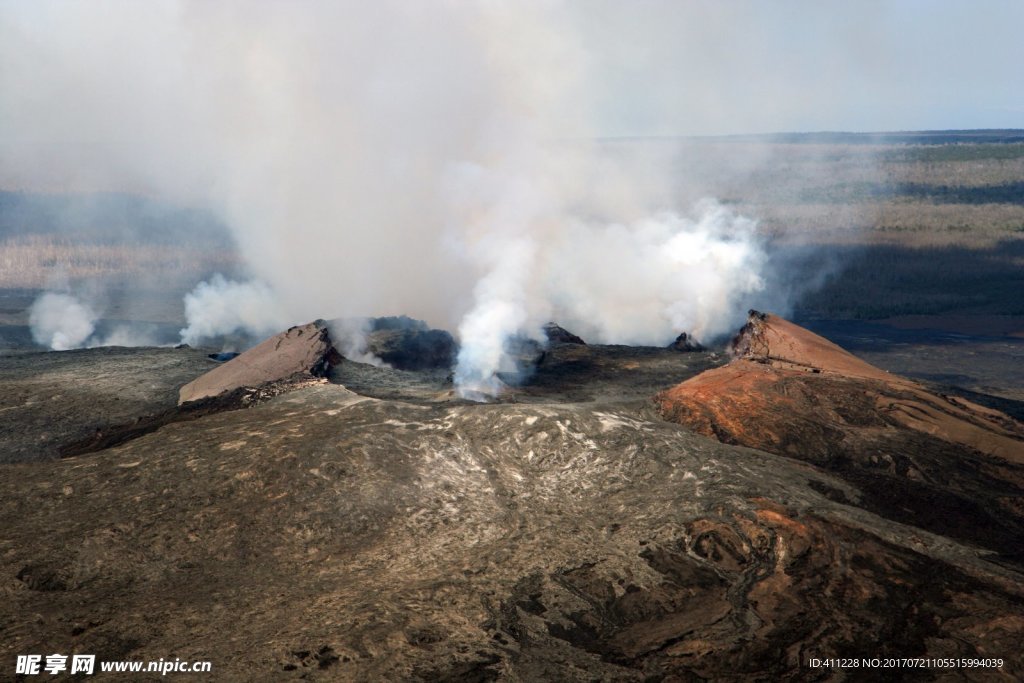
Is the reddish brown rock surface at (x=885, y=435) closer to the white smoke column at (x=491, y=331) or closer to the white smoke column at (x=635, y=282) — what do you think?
the white smoke column at (x=491, y=331)

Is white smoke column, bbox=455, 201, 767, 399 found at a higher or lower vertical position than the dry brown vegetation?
higher

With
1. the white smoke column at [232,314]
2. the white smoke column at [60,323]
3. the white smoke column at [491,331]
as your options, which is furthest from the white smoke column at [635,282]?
the white smoke column at [60,323]

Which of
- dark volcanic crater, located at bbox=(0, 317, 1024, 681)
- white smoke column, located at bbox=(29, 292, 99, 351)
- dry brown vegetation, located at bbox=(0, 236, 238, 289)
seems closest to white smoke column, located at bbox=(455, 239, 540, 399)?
dark volcanic crater, located at bbox=(0, 317, 1024, 681)

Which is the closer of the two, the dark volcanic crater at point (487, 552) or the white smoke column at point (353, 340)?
the dark volcanic crater at point (487, 552)

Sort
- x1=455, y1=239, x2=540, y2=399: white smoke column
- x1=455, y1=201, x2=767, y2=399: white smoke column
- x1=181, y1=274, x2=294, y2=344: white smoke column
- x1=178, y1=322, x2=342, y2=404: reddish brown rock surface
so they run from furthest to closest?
x1=181, y1=274, x2=294, y2=344: white smoke column < x1=455, y1=201, x2=767, y2=399: white smoke column < x1=455, y1=239, x2=540, y2=399: white smoke column < x1=178, y1=322, x2=342, y2=404: reddish brown rock surface

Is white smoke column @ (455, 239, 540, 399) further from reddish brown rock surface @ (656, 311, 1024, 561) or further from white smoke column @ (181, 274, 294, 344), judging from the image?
white smoke column @ (181, 274, 294, 344)

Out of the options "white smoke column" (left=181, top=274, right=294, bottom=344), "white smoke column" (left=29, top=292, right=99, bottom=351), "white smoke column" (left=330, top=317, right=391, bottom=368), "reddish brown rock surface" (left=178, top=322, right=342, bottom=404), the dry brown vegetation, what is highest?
"reddish brown rock surface" (left=178, top=322, right=342, bottom=404)

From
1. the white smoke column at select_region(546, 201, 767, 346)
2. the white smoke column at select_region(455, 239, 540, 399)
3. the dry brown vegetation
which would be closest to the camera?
the white smoke column at select_region(455, 239, 540, 399)
